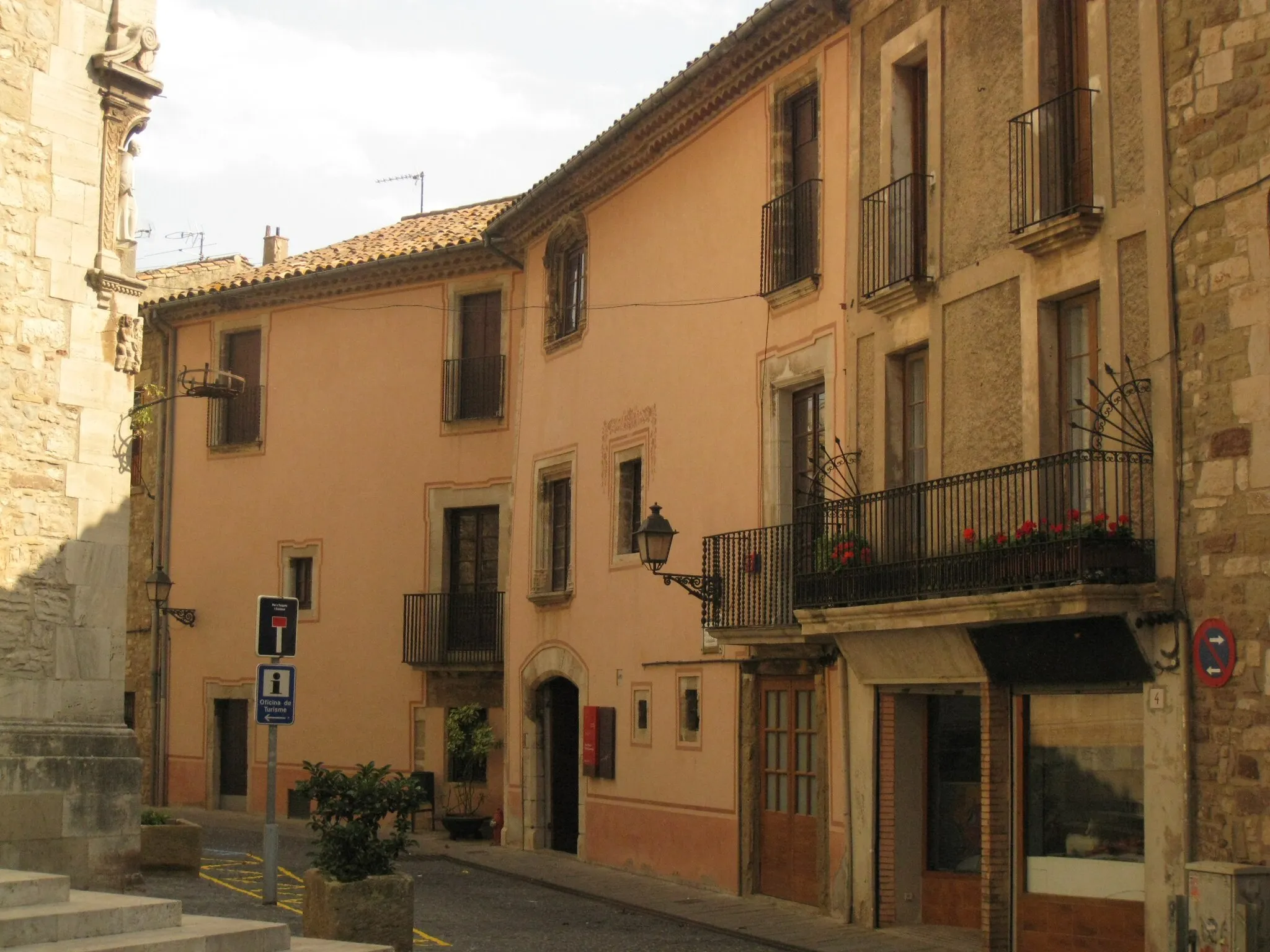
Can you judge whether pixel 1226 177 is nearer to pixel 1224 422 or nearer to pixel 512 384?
pixel 1224 422

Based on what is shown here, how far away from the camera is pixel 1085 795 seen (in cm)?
1272

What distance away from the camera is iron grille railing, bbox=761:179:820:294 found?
1680 centimetres

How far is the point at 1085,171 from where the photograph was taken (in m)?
12.9

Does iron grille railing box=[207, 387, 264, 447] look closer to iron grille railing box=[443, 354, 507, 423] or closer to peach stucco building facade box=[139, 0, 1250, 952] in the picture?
peach stucco building facade box=[139, 0, 1250, 952]

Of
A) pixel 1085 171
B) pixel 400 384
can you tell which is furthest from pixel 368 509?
pixel 1085 171

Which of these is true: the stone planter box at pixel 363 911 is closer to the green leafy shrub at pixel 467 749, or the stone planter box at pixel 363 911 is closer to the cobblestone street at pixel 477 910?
the cobblestone street at pixel 477 910

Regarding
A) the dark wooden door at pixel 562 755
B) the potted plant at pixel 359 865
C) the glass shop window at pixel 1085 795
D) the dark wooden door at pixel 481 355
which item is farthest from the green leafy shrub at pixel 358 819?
the dark wooden door at pixel 481 355

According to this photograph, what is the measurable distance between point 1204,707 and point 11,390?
8866 millimetres

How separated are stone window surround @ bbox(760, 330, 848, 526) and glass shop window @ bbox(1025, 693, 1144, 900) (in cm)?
427

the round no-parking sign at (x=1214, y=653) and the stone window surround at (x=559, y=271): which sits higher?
the stone window surround at (x=559, y=271)

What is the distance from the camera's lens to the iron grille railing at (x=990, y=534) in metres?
11.8

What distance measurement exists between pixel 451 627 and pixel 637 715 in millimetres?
5579

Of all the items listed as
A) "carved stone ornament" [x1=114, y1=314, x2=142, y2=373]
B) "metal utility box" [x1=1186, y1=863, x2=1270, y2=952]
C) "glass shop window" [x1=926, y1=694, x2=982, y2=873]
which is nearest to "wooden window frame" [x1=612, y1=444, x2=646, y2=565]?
"glass shop window" [x1=926, y1=694, x2=982, y2=873]

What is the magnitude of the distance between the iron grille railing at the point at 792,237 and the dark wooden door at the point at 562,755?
290 inches
